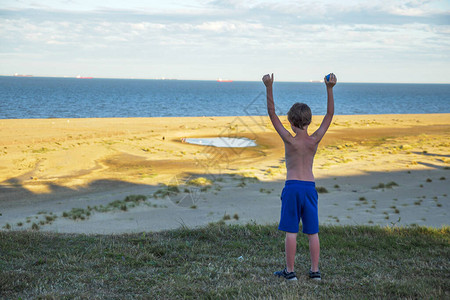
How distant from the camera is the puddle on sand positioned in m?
29.1

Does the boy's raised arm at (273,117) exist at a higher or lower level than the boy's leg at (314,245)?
higher

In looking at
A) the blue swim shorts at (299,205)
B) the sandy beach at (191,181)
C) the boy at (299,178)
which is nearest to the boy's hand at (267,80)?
the boy at (299,178)

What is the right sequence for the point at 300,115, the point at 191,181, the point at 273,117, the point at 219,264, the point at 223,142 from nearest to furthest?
the point at 300,115 < the point at 273,117 < the point at 219,264 < the point at 191,181 < the point at 223,142

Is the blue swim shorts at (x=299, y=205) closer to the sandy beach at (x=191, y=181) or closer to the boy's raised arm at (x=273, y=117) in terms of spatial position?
the boy's raised arm at (x=273, y=117)

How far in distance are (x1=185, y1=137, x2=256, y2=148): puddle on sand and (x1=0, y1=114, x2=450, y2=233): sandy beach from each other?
0.72 meters

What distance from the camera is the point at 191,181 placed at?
691 inches

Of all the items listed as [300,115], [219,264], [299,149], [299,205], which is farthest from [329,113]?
[219,264]

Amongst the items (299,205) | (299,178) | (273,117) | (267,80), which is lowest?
(299,205)

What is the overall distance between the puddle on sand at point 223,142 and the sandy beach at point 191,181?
0.72 meters

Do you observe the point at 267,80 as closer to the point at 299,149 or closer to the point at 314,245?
the point at 299,149

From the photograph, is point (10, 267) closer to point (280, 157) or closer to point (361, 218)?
point (361, 218)

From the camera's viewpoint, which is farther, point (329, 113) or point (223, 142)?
point (223, 142)

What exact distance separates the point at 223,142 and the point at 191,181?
13.0 meters

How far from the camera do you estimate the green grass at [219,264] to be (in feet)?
14.1
